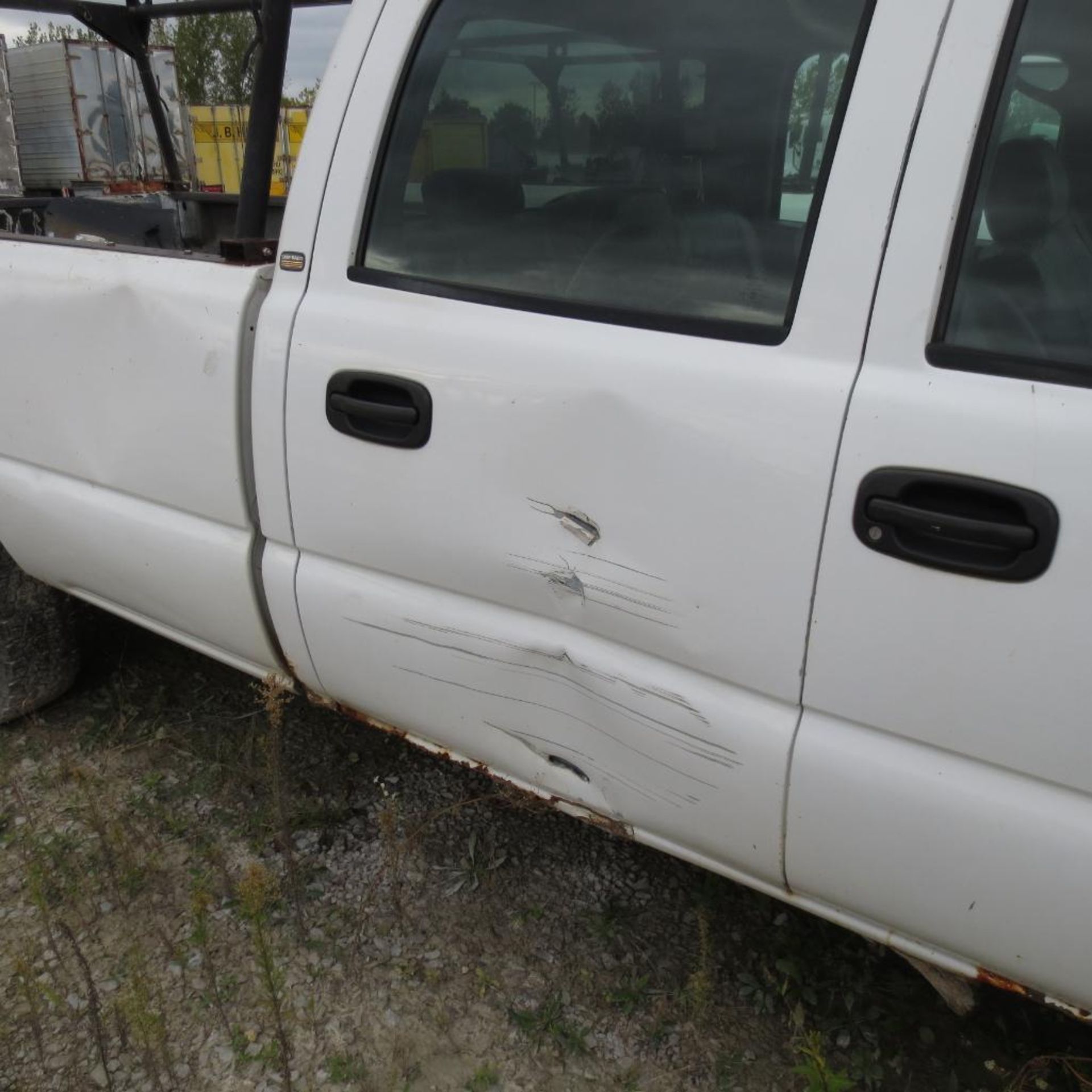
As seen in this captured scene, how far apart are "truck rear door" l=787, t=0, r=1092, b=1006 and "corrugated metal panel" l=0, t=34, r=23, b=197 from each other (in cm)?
1476

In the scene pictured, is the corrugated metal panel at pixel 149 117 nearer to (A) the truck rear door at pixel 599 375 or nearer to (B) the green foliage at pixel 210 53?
(B) the green foliage at pixel 210 53

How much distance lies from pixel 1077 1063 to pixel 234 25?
80.7 ft

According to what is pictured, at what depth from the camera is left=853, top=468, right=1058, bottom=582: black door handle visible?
1.33m

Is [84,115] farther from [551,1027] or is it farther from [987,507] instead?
[987,507]

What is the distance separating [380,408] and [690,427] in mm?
610

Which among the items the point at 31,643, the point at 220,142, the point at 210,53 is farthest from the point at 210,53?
the point at 31,643

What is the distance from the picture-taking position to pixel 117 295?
2.27 m

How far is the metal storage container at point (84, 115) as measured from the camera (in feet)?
46.4

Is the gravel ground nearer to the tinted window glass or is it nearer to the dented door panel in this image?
the dented door panel

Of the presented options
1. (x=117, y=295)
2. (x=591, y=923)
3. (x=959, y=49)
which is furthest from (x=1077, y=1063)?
(x=117, y=295)

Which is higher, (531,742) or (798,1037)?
(531,742)

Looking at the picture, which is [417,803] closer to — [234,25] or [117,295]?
[117,295]

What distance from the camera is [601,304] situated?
174 cm

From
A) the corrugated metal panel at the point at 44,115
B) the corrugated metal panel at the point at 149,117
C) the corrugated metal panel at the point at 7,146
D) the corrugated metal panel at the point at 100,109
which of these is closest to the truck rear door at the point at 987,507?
the corrugated metal panel at the point at 149,117
